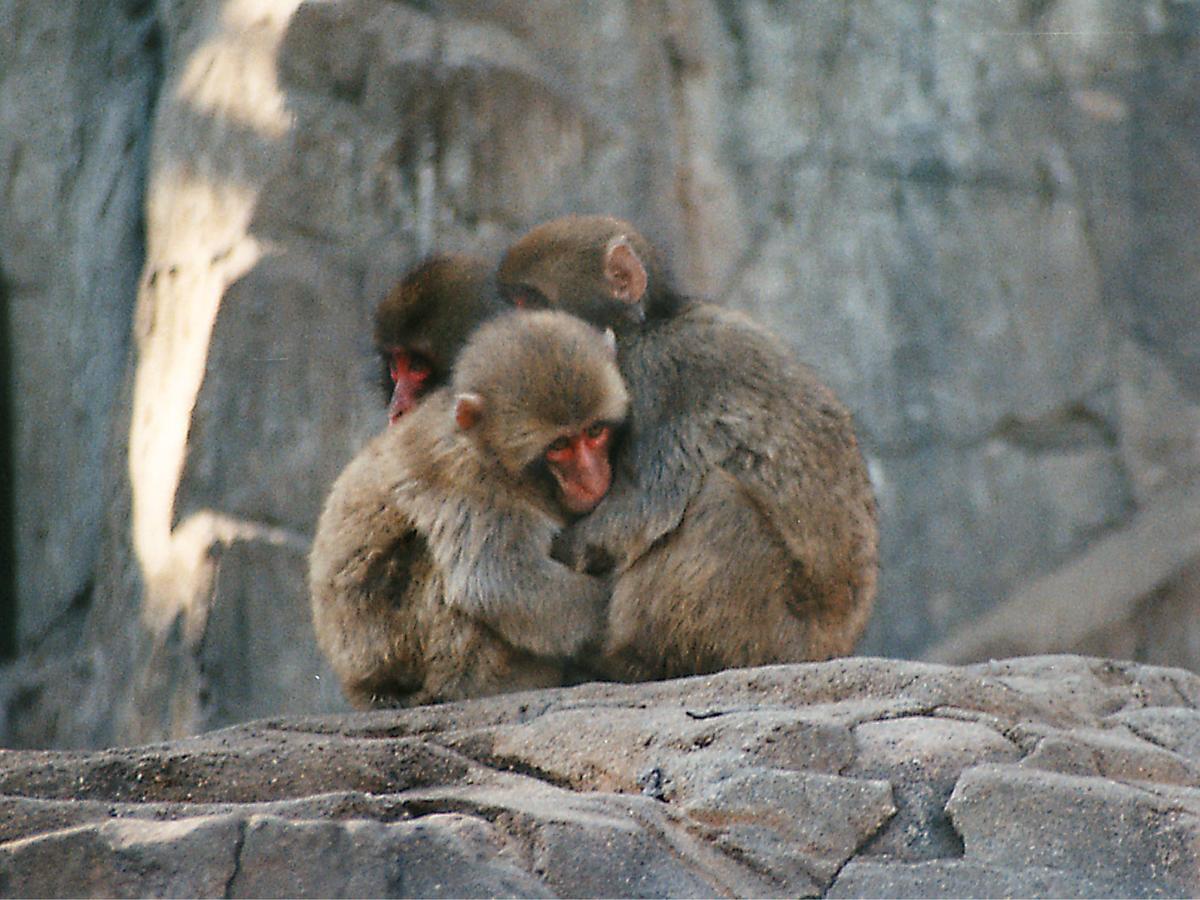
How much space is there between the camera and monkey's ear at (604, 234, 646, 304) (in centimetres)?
504

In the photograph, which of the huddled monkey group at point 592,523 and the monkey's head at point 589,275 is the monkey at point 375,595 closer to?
the huddled monkey group at point 592,523

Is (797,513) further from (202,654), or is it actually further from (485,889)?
(202,654)

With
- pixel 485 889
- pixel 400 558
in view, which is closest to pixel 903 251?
pixel 400 558

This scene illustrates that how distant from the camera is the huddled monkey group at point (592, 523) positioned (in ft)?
14.8

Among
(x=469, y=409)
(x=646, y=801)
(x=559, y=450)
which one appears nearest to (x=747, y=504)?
(x=559, y=450)

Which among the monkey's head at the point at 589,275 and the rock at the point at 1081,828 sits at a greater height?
the monkey's head at the point at 589,275

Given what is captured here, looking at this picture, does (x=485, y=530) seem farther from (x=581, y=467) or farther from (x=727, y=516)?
(x=727, y=516)

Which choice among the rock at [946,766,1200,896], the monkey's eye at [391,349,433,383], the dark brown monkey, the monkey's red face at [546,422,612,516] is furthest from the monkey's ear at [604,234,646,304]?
the rock at [946,766,1200,896]

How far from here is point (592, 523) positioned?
4.64 m

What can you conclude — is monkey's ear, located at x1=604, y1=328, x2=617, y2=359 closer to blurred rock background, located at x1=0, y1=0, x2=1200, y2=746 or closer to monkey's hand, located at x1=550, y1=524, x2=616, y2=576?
monkey's hand, located at x1=550, y1=524, x2=616, y2=576

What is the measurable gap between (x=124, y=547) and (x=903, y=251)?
4.24 m

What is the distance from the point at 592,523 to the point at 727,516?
0.39 meters

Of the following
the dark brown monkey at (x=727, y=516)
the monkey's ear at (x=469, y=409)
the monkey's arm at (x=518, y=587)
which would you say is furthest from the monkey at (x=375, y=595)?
the dark brown monkey at (x=727, y=516)

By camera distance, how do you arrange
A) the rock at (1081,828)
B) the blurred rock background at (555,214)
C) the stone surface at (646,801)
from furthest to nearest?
the blurred rock background at (555,214)
the rock at (1081,828)
the stone surface at (646,801)
